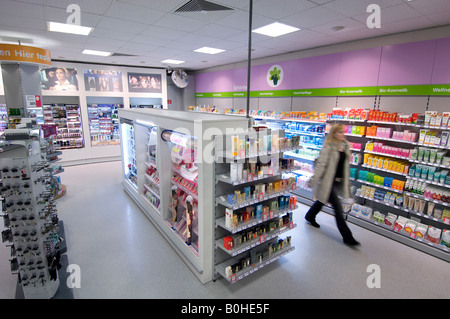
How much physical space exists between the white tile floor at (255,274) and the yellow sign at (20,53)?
127 inches

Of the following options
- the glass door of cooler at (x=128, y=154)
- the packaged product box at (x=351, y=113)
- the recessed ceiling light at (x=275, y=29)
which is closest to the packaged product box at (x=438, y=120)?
the packaged product box at (x=351, y=113)

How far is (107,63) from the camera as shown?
8844 millimetres

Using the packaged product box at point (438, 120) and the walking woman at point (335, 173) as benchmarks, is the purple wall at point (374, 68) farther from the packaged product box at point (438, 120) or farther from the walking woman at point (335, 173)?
the walking woman at point (335, 173)

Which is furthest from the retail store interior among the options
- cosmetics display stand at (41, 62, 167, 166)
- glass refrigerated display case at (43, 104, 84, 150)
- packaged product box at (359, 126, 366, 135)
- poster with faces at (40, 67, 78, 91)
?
glass refrigerated display case at (43, 104, 84, 150)

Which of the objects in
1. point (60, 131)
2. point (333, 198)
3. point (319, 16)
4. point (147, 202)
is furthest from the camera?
point (60, 131)

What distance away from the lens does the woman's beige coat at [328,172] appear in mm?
3895

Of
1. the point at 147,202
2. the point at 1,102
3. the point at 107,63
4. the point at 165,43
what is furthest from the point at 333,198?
the point at 1,102

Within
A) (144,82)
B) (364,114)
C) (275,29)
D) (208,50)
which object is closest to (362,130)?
(364,114)

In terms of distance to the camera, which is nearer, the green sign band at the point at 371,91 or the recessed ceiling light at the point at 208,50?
the green sign band at the point at 371,91

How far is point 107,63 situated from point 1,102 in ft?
11.7

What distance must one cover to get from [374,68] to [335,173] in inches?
98.2

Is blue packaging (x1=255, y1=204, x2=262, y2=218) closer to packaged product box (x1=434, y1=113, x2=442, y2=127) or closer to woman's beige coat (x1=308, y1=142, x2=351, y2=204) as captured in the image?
woman's beige coat (x1=308, y1=142, x2=351, y2=204)

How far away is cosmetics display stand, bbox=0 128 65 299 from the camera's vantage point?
2.45 metres
